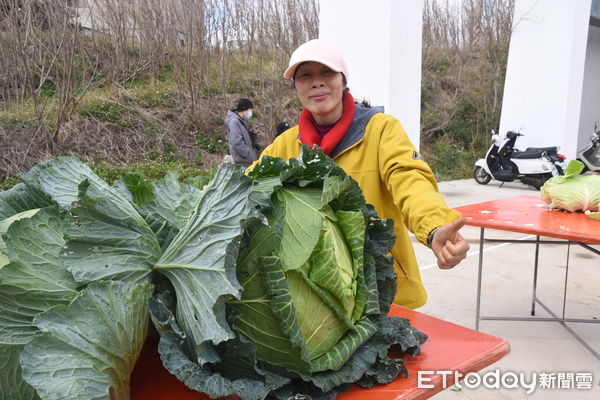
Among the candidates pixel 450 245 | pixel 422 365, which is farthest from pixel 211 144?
pixel 422 365

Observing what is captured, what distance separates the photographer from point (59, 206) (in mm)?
1252

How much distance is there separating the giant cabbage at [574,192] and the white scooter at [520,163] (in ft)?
21.5

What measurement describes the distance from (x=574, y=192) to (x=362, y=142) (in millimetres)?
2030

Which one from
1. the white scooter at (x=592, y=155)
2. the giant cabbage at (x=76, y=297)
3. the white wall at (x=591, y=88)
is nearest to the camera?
the giant cabbage at (x=76, y=297)

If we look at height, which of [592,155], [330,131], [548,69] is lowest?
[592,155]

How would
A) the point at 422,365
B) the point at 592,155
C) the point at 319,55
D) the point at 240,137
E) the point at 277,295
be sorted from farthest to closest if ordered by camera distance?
1. the point at 592,155
2. the point at 240,137
3. the point at 319,55
4. the point at 422,365
5. the point at 277,295

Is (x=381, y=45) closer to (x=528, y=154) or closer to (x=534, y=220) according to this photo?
(x=534, y=220)

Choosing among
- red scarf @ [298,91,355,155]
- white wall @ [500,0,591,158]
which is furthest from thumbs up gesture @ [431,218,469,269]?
white wall @ [500,0,591,158]

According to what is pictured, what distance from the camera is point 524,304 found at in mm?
4211

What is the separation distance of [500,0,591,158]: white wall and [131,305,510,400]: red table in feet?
32.2

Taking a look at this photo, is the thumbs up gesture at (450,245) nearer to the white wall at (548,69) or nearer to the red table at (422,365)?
the red table at (422,365)

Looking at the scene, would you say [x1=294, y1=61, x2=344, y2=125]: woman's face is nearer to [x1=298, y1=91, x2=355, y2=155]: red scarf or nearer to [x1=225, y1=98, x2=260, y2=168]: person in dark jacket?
[x1=298, y1=91, x2=355, y2=155]: red scarf

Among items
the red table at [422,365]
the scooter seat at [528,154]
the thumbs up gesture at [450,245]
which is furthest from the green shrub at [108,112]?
the thumbs up gesture at [450,245]

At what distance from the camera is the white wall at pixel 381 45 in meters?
6.04
